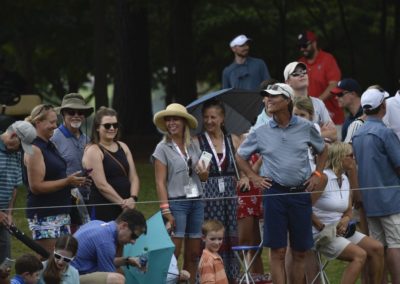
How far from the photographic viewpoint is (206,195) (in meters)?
11.4

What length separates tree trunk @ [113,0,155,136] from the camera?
26453 millimetres

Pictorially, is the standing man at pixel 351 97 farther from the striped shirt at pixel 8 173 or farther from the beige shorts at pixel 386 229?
the striped shirt at pixel 8 173

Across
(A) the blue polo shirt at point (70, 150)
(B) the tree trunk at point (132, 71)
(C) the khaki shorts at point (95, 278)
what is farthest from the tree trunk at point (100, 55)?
(C) the khaki shorts at point (95, 278)

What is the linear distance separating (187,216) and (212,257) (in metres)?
0.54

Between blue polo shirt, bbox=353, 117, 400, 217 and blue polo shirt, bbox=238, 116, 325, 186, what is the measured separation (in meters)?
0.63

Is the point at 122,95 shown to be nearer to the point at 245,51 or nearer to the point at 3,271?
the point at 245,51

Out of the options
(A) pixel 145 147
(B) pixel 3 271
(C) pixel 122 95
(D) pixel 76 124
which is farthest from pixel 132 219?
(C) pixel 122 95

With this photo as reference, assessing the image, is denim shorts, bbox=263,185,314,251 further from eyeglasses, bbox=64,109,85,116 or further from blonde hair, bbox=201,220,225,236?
eyeglasses, bbox=64,109,85,116

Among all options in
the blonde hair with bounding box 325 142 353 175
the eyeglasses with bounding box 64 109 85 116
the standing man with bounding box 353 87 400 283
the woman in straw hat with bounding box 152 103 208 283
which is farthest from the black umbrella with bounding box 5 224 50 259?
the standing man with bounding box 353 87 400 283

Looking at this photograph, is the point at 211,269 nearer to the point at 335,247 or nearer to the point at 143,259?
the point at 143,259

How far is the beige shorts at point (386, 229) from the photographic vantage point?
10.9m

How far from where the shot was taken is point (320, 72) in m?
14.5

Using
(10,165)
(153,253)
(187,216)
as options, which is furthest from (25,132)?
(187,216)

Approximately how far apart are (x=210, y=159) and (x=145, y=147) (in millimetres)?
13112
